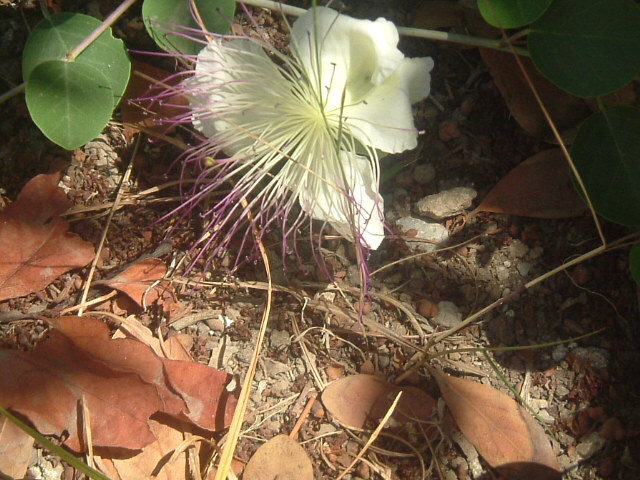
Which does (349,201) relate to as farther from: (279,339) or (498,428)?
(498,428)

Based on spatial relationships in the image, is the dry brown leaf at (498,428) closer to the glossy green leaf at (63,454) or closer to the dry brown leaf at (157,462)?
the dry brown leaf at (157,462)

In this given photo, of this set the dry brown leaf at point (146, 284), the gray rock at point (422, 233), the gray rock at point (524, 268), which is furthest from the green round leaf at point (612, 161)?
the dry brown leaf at point (146, 284)

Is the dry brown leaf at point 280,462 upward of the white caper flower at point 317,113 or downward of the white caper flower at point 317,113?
downward

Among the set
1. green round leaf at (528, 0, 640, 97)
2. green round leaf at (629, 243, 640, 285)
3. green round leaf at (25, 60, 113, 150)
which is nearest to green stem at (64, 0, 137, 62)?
green round leaf at (25, 60, 113, 150)

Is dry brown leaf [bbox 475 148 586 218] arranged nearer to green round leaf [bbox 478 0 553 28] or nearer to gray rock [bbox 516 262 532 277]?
gray rock [bbox 516 262 532 277]

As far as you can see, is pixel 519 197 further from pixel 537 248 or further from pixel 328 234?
pixel 328 234

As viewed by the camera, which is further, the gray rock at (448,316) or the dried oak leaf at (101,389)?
the gray rock at (448,316)

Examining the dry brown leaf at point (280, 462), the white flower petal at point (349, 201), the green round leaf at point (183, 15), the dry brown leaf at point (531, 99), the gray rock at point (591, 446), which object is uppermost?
the green round leaf at point (183, 15)

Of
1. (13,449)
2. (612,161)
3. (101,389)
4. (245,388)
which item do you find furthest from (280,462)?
(612,161)
